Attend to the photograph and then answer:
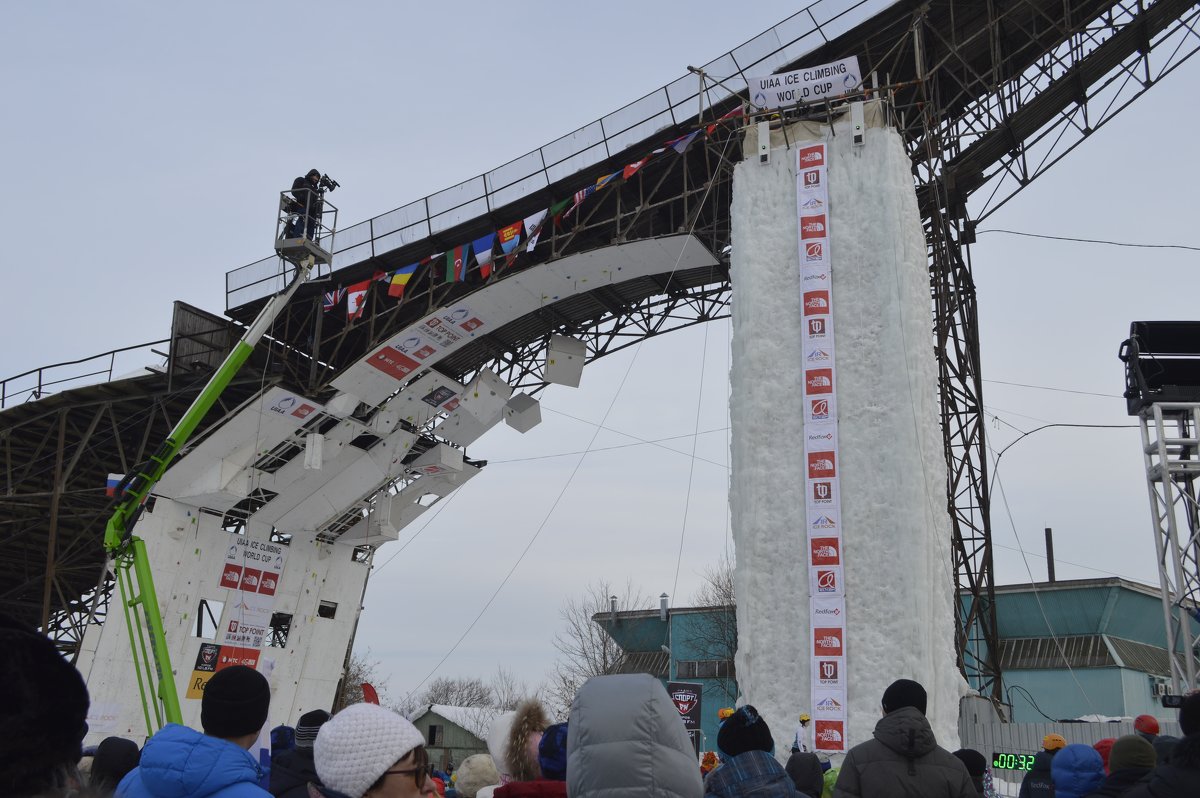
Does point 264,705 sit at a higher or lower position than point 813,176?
lower

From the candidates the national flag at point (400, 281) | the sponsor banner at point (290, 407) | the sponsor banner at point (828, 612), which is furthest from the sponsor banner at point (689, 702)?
the sponsor banner at point (290, 407)

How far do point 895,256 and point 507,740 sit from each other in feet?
45.0

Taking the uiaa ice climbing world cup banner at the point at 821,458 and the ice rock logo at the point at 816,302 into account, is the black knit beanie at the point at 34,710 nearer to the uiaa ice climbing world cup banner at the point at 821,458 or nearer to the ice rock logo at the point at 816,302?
the uiaa ice climbing world cup banner at the point at 821,458

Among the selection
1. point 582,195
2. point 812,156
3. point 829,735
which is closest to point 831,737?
point 829,735

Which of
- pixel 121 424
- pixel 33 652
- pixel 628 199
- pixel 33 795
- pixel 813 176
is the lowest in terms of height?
pixel 33 795

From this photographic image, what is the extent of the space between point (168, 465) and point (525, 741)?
59.1 ft

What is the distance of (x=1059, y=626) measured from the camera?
103ft

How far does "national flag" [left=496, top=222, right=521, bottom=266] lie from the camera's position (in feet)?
70.8

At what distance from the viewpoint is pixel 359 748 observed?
293 centimetres

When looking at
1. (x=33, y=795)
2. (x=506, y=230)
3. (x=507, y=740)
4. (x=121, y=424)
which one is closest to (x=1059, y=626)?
(x=506, y=230)

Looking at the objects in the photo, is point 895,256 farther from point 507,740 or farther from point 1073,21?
point 507,740

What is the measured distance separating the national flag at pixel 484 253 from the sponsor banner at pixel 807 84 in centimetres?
698

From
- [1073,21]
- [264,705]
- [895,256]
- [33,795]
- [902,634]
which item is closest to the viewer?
[33,795]

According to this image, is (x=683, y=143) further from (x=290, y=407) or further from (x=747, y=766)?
(x=747, y=766)
